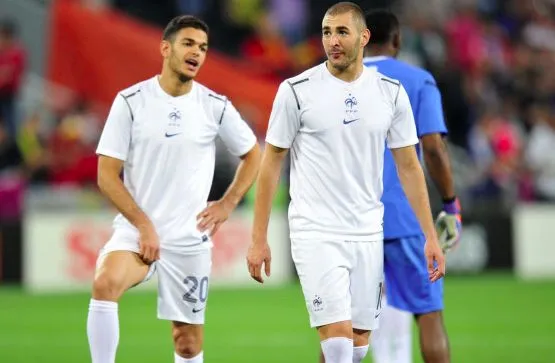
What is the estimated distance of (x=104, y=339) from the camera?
7715mm

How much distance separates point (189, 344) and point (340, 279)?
153 cm

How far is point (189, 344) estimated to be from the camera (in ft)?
27.3

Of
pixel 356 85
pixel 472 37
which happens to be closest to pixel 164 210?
pixel 356 85

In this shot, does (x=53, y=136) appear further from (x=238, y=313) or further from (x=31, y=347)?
(x=31, y=347)

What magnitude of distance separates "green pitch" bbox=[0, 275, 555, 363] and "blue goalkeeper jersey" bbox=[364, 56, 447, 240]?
9.22ft

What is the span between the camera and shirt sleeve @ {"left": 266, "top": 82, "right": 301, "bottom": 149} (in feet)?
23.4

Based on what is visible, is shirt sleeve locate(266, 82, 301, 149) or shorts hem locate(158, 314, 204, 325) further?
shorts hem locate(158, 314, 204, 325)

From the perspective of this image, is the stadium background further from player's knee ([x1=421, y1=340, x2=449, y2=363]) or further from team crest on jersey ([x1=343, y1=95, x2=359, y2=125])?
team crest on jersey ([x1=343, y1=95, x2=359, y2=125])

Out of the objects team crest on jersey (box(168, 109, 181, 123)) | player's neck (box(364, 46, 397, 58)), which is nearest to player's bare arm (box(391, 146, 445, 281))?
player's neck (box(364, 46, 397, 58))

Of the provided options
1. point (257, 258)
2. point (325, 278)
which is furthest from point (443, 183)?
point (257, 258)

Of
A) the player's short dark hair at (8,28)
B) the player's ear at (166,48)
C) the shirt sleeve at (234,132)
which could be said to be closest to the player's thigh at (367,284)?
the shirt sleeve at (234,132)

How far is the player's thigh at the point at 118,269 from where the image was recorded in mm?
7703

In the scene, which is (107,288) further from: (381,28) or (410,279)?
(381,28)

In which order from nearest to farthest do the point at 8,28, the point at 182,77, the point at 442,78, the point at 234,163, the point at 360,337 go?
the point at 360,337
the point at 182,77
the point at 234,163
the point at 8,28
the point at 442,78
